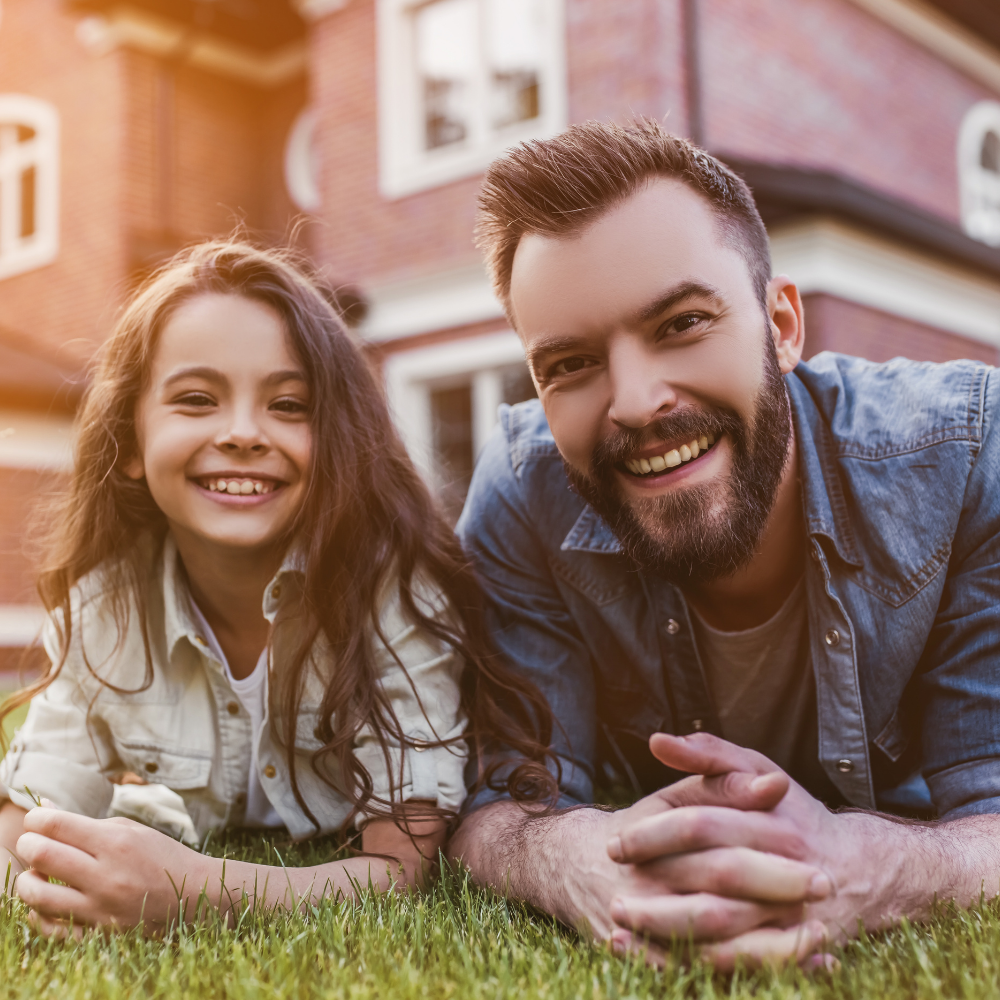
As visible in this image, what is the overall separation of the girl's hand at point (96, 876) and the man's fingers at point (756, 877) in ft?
3.26

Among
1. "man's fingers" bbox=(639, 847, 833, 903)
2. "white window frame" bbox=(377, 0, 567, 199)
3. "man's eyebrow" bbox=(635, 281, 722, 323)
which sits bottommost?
"man's fingers" bbox=(639, 847, 833, 903)

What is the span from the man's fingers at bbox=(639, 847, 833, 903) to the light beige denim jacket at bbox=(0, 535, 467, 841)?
0.94m

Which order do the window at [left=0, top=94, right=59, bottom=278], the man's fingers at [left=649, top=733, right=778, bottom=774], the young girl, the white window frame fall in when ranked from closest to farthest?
the man's fingers at [left=649, top=733, right=778, bottom=774], the young girl, the white window frame, the window at [left=0, top=94, right=59, bottom=278]

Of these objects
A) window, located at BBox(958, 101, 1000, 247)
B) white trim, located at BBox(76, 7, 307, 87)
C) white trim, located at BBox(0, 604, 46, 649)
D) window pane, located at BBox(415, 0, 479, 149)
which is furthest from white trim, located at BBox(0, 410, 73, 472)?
window, located at BBox(958, 101, 1000, 247)

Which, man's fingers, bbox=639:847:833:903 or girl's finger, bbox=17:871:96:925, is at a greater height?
man's fingers, bbox=639:847:833:903

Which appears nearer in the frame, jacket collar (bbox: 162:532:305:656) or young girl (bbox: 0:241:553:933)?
young girl (bbox: 0:241:553:933)

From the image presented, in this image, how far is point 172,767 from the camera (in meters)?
2.77

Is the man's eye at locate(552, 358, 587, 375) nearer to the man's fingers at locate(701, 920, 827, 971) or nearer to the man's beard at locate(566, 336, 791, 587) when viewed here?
the man's beard at locate(566, 336, 791, 587)

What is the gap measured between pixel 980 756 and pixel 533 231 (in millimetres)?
1510

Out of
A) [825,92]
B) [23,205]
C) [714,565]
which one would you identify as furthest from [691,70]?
[23,205]

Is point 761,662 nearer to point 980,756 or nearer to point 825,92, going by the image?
point 980,756

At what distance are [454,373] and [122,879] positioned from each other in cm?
728

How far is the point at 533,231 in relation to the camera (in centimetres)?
233

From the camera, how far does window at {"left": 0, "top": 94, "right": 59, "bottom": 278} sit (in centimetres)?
1205
